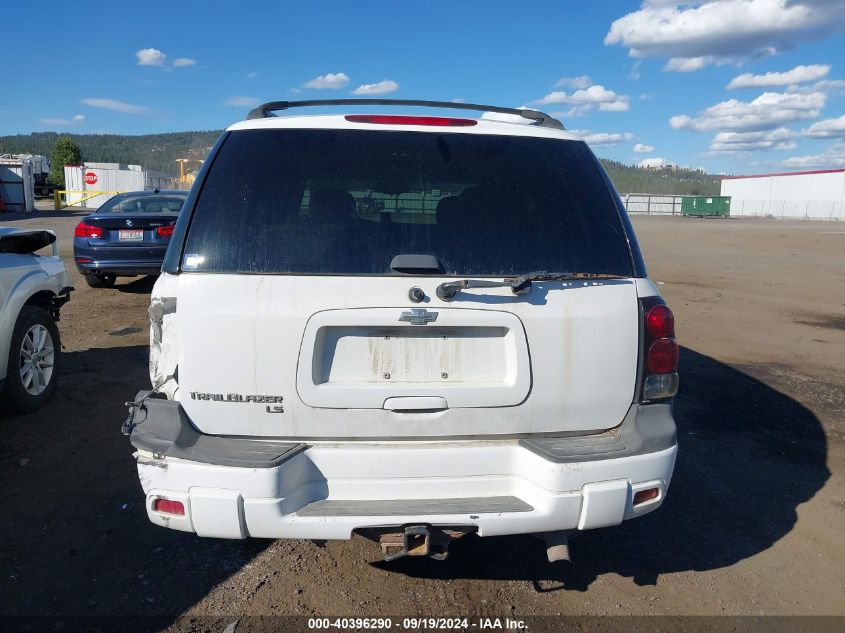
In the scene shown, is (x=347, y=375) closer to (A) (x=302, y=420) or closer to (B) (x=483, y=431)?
(A) (x=302, y=420)

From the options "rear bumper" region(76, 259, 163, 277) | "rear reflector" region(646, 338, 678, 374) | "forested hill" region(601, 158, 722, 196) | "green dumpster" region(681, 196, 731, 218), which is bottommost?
"rear bumper" region(76, 259, 163, 277)

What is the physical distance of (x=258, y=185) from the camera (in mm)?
2762

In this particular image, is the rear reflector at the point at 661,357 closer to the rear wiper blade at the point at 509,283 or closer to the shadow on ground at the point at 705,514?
the rear wiper blade at the point at 509,283

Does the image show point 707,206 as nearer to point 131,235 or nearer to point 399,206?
point 131,235

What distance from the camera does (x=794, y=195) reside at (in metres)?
80.9

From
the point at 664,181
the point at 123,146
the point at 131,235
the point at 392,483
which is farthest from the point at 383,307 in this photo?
the point at 123,146

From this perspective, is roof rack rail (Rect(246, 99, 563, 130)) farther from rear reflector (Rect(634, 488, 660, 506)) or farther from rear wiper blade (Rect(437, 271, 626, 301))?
rear reflector (Rect(634, 488, 660, 506))

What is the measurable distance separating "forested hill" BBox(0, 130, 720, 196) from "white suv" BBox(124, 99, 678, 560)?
137481mm

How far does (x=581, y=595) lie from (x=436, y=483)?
3.53 ft

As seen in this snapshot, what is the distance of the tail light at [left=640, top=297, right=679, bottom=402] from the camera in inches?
109

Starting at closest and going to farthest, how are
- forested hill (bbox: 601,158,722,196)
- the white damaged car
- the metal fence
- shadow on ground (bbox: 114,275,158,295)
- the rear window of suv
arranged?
the rear window of suv → the white damaged car → shadow on ground (bbox: 114,275,158,295) → the metal fence → forested hill (bbox: 601,158,722,196)

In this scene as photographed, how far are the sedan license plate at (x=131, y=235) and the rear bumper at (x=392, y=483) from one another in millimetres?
8749

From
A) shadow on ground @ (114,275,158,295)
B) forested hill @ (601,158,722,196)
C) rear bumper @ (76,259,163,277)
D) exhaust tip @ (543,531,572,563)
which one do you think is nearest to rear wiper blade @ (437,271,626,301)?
exhaust tip @ (543,531,572,563)

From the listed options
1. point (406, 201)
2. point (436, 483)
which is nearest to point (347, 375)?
point (436, 483)
